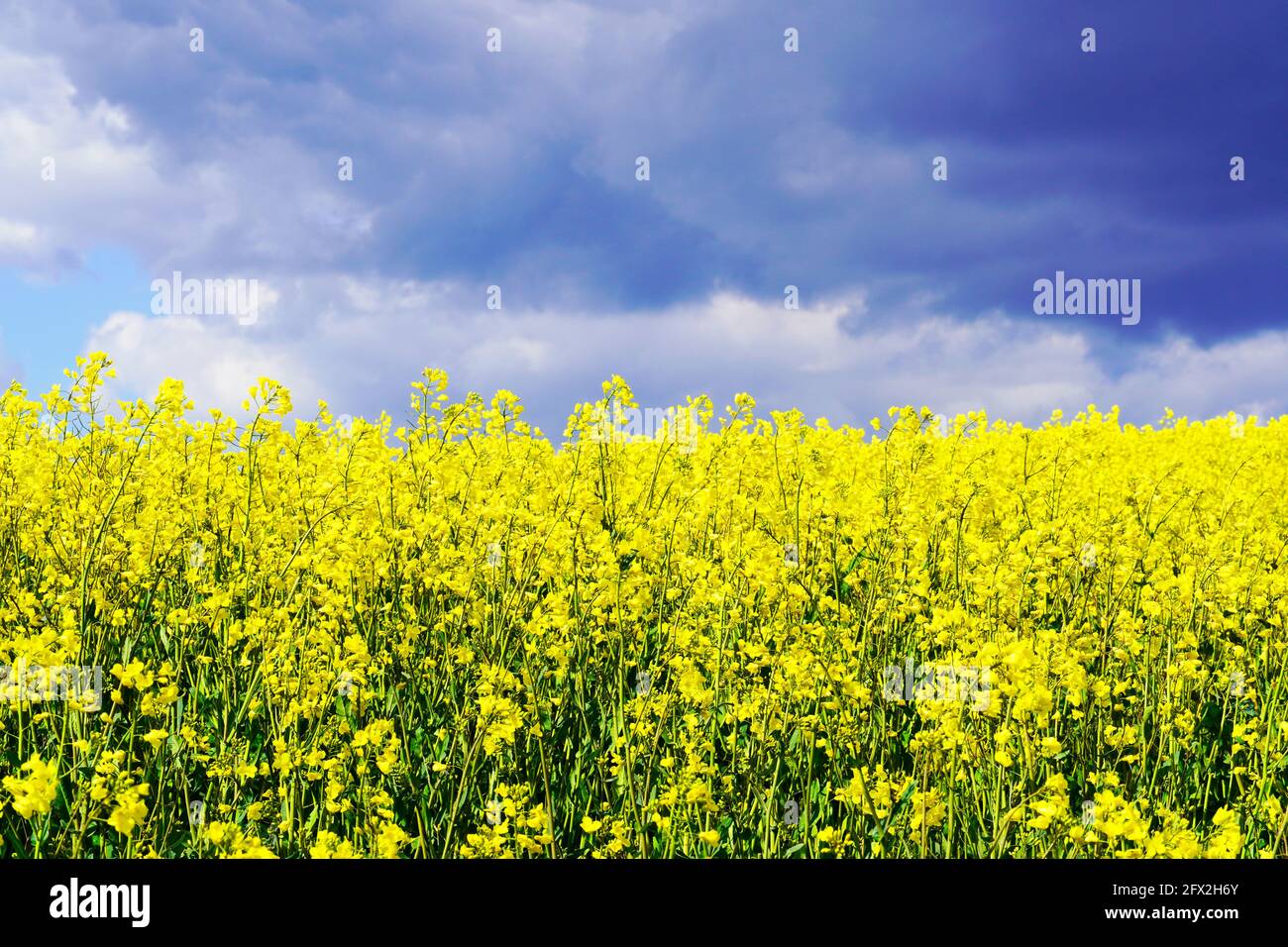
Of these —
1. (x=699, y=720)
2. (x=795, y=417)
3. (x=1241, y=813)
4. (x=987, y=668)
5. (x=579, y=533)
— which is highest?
(x=795, y=417)

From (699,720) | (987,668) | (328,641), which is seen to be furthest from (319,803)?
(987,668)

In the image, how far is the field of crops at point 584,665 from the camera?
315cm

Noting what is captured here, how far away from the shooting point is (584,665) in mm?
4414

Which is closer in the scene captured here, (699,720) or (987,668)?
(987,668)

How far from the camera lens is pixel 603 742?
4.02 m

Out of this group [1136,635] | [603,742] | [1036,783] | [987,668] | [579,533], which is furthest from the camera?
[579,533]

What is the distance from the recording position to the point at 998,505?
6977 millimetres

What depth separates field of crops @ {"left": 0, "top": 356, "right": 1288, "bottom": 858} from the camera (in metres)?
3.15
